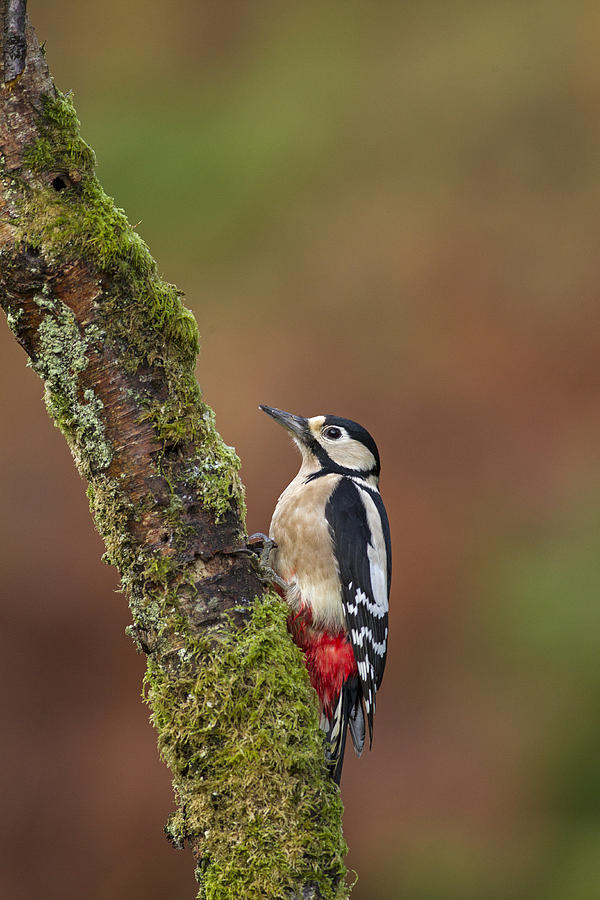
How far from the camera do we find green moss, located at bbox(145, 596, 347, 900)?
2.21m

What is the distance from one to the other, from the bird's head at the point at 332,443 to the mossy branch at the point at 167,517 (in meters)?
1.37

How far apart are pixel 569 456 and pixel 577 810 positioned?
11.4 feet

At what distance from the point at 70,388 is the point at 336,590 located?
54.7 inches

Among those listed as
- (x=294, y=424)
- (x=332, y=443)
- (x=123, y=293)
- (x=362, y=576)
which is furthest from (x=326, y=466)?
(x=123, y=293)

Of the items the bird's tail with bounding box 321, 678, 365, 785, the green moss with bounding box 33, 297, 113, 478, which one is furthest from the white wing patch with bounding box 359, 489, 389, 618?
the green moss with bounding box 33, 297, 113, 478

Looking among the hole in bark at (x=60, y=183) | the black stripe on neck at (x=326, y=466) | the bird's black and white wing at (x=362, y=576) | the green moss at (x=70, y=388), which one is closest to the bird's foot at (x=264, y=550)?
the bird's black and white wing at (x=362, y=576)

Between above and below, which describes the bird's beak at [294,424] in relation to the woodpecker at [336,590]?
above

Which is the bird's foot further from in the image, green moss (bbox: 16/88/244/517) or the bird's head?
the bird's head

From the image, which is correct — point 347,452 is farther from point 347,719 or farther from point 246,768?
point 246,768

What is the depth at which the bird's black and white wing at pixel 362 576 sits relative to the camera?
331cm

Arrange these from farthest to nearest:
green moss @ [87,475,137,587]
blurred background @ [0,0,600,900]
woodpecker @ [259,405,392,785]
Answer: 1. blurred background @ [0,0,600,900]
2. woodpecker @ [259,405,392,785]
3. green moss @ [87,475,137,587]

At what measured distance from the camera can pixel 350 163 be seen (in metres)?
9.86

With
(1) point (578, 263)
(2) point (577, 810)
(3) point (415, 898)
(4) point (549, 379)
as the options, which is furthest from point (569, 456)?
(3) point (415, 898)

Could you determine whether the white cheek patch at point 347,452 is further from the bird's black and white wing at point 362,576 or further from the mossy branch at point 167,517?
the mossy branch at point 167,517
